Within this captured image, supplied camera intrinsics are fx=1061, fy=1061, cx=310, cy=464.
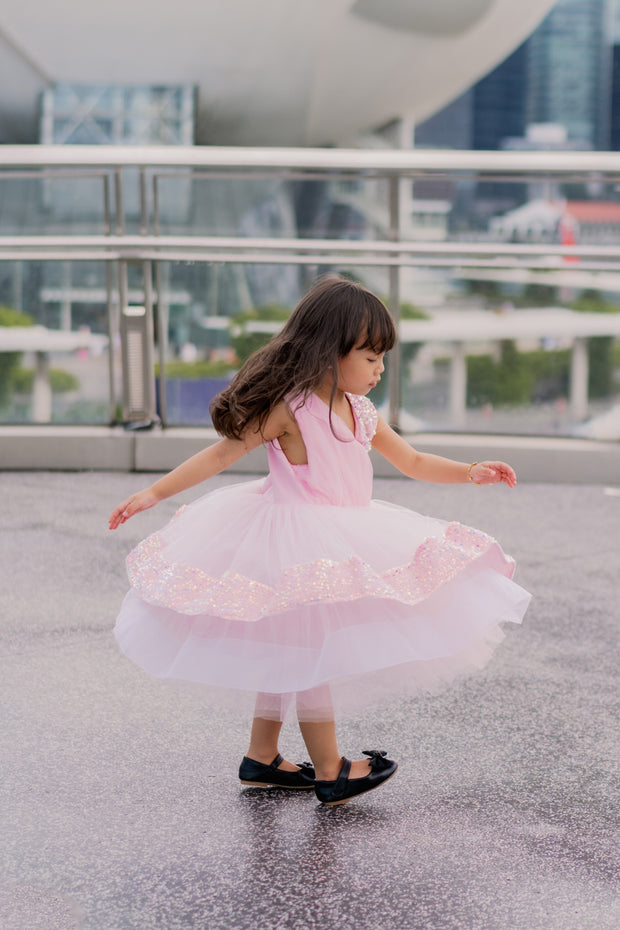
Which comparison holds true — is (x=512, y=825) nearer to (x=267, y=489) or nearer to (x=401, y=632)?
(x=401, y=632)

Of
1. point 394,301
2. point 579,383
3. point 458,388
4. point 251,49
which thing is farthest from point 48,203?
point 251,49

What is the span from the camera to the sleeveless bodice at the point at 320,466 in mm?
2189

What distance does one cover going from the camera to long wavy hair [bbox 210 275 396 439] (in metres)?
2.17

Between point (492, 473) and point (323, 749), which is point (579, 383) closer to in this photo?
point (492, 473)

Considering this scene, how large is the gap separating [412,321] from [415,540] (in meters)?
4.02

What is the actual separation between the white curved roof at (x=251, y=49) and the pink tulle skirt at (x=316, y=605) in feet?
75.3

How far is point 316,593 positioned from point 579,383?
179 inches

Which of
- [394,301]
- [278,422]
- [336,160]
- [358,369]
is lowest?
[278,422]

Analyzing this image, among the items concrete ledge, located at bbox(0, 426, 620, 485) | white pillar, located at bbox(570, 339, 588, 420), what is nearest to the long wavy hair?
concrete ledge, located at bbox(0, 426, 620, 485)

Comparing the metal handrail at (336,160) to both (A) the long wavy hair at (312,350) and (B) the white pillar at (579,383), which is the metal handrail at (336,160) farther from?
(A) the long wavy hair at (312,350)

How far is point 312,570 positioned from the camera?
2004 mm

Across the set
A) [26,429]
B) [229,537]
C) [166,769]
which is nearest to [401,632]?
→ [229,537]

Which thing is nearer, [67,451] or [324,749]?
[324,749]

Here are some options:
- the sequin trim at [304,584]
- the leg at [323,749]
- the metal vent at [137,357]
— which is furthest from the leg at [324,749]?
the metal vent at [137,357]
